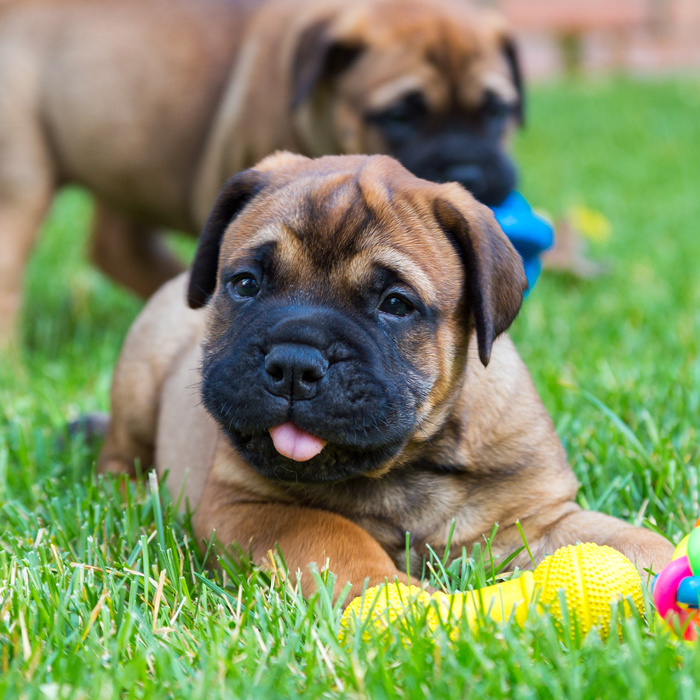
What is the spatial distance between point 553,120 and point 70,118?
979cm

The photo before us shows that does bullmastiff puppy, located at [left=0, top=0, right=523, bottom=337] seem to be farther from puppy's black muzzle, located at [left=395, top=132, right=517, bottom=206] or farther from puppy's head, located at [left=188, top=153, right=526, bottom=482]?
puppy's head, located at [left=188, top=153, right=526, bottom=482]

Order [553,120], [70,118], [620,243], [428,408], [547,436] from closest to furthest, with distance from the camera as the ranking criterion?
[428,408] → [547,436] → [70,118] → [620,243] → [553,120]

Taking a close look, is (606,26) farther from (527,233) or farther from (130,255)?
(527,233)

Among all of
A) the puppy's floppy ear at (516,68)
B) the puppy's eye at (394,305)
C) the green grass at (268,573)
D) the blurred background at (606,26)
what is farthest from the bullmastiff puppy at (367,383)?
the blurred background at (606,26)

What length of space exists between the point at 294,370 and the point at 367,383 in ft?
0.72

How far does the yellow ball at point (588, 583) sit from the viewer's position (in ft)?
7.68

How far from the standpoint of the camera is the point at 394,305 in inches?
109

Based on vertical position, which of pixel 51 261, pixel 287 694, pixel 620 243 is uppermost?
pixel 287 694

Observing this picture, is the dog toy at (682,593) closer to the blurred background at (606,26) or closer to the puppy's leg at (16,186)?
the puppy's leg at (16,186)

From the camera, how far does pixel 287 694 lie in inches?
80.0

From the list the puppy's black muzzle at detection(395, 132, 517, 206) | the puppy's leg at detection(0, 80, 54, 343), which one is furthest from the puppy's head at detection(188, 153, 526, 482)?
the puppy's leg at detection(0, 80, 54, 343)

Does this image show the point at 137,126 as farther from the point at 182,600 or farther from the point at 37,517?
the point at 182,600

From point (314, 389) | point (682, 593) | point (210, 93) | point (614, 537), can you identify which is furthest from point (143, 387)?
point (210, 93)

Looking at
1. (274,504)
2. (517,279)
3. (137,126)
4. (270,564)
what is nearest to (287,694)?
(270,564)
